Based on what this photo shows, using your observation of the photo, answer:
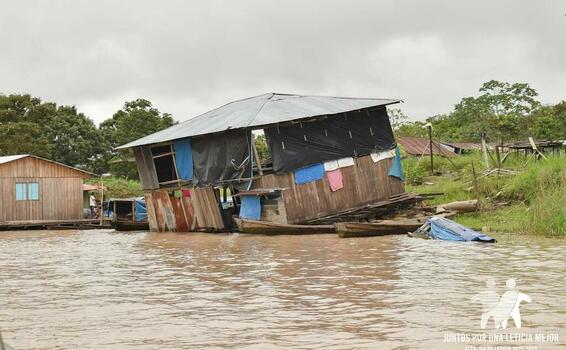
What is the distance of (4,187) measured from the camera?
28969mm

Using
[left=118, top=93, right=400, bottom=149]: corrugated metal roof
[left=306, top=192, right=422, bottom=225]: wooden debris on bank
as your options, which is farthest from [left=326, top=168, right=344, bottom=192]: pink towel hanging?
[left=118, top=93, right=400, bottom=149]: corrugated metal roof

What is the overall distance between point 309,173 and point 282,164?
3.11ft

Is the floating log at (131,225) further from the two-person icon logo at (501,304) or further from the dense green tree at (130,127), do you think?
the two-person icon logo at (501,304)

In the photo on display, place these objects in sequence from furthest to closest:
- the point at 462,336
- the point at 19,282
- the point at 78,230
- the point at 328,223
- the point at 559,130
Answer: the point at 559,130, the point at 78,230, the point at 328,223, the point at 19,282, the point at 462,336

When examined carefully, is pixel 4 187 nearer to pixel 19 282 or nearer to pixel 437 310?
pixel 19 282

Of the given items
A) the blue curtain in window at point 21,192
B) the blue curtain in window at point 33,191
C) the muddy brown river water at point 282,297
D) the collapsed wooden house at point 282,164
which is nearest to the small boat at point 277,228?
the collapsed wooden house at point 282,164

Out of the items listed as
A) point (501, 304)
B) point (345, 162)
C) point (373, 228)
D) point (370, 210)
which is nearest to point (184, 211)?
point (345, 162)

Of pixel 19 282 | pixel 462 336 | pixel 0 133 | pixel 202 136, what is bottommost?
pixel 462 336

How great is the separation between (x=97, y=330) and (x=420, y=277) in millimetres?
4967

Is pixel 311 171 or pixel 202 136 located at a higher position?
pixel 202 136

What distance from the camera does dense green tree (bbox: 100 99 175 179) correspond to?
4134 cm

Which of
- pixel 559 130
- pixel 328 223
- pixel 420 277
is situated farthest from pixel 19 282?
pixel 559 130

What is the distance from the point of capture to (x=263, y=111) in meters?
21.9

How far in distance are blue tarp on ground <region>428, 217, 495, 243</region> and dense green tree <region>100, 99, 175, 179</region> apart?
88.4 ft
